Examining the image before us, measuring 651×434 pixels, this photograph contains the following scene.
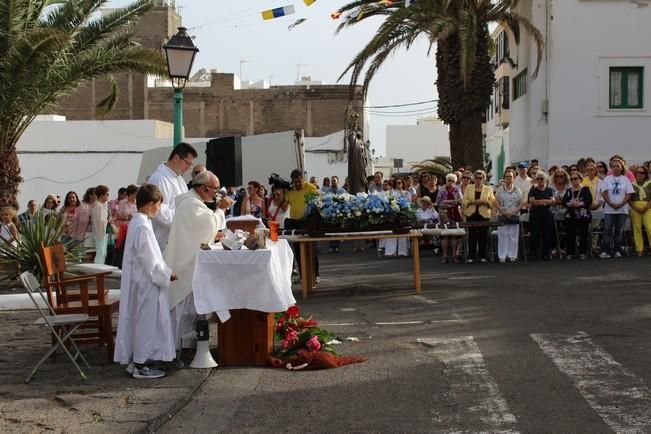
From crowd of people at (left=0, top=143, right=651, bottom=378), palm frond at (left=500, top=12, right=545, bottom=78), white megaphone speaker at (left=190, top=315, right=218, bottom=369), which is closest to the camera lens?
white megaphone speaker at (left=190, top=315, right=218, bottom=369)

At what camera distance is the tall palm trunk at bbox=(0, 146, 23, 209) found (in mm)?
20734

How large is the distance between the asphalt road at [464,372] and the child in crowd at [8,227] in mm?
5605

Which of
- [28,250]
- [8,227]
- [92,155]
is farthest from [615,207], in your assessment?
[92,155]

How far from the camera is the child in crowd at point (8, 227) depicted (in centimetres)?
1697

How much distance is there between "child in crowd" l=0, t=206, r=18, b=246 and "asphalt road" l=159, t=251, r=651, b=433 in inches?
221

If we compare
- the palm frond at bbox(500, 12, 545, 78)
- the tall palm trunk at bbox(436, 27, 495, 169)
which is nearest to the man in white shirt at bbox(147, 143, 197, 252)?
the tall palm trunk at bbox(436, 27, 495, 169)

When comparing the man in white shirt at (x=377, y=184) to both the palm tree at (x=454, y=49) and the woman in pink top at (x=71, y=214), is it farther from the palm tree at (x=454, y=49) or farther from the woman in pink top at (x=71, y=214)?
the woman in pink top at (x=71, y=214)

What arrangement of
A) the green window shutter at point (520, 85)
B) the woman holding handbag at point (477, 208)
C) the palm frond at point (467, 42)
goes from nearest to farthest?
the woman holding handbag at point (477, 208)
the palm frond at point (467, 42)
the green window shutter at point (520, 85)

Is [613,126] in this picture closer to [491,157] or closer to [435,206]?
[435,206]

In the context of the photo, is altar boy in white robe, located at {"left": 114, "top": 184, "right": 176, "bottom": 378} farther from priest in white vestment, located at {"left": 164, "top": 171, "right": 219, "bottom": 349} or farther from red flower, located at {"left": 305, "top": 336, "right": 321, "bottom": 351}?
red flower, located at {"left": 305, "top": 336, "right": 321, "bottom": 351}

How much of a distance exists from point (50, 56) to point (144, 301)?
12038 mm

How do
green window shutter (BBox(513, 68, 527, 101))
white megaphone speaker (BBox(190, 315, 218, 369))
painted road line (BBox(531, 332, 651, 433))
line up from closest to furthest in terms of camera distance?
painted road line (BBox(531, 332, 651, 433)) < white megaphone speaker (BBox(190, 315, 218, 369)) < green window shutter (BBox(513, 68, 527, 101))

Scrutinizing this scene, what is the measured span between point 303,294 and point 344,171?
3172 centimetres

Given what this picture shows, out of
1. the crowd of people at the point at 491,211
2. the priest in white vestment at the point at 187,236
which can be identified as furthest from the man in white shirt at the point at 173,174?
the crowd of people at the point at 491,211
